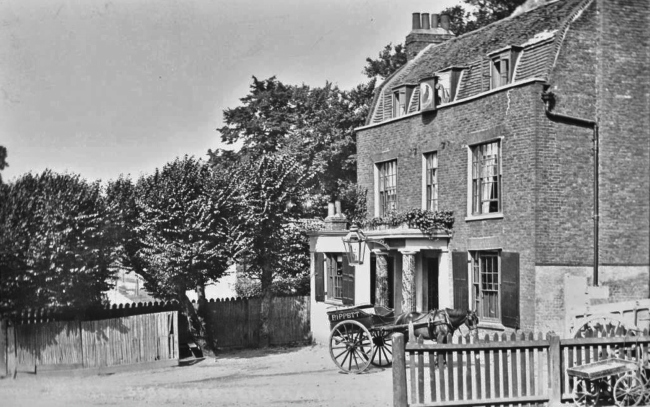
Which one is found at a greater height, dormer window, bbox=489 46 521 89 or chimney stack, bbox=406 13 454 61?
chimney stack, bbox=406 13 454 61

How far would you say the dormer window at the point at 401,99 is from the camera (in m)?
28.4

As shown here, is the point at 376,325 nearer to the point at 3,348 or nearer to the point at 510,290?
the point at 510,290

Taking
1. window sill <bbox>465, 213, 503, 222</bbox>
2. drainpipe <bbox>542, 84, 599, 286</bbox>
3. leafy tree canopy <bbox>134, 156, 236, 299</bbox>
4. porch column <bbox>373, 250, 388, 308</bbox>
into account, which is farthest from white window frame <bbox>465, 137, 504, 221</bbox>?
leafy tree canopy <bbox>134, 156, 236, 299</bbox>

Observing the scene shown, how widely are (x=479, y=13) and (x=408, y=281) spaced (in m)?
20.9

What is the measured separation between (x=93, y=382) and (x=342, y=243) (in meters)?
10.3

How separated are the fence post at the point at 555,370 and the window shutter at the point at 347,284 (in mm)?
14852

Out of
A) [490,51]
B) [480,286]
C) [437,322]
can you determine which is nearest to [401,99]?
[490,51]

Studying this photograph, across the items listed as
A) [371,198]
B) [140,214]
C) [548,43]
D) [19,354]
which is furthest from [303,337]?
[548,43]

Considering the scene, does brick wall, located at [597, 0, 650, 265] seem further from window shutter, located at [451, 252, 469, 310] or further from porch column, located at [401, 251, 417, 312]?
porch column, located at [401, 251, 417, 312]

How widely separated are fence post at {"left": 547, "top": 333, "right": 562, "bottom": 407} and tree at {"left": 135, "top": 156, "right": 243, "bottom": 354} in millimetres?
14043

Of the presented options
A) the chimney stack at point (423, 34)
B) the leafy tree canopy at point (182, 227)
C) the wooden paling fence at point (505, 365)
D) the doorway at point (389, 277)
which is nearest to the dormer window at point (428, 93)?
the doorway at point (389, 277)

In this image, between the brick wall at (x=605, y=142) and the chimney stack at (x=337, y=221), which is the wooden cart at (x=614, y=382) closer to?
the brick wall at (x=605, y=142)

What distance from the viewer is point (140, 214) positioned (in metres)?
25.4

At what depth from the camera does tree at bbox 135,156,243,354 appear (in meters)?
25.2
